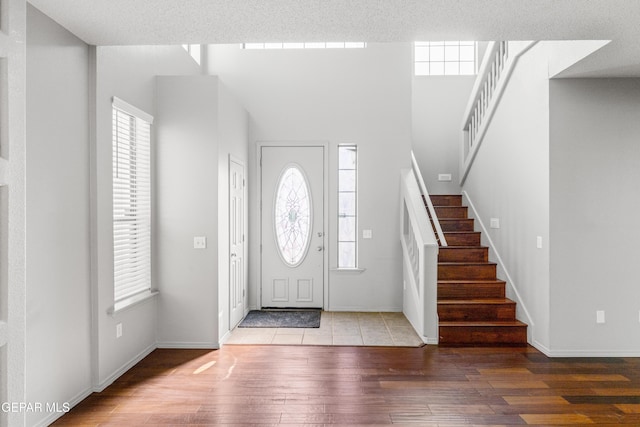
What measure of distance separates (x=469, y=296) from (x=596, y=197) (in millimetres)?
1740

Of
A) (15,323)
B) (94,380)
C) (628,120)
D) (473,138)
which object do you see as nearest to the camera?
(15,323)

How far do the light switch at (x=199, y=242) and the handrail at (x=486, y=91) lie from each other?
3.91 metres

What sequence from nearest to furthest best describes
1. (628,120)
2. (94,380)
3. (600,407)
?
1. (600,407)
2. (94,380)
3. (628,120)

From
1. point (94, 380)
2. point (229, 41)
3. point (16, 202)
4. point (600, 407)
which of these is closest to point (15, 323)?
point (16, 202)

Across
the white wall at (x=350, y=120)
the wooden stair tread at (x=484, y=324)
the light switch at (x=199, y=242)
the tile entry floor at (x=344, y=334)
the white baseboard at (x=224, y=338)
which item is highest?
the white wall at (x=350, y=120)

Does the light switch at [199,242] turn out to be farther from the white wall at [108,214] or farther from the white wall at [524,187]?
the white wall at [524,187]

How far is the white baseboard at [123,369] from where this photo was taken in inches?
143

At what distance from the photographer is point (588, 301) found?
14.7ft

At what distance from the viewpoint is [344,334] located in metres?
5.25

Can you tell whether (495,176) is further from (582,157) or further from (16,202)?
(16,202)

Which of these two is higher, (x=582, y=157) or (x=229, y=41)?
(x=229, y=41)

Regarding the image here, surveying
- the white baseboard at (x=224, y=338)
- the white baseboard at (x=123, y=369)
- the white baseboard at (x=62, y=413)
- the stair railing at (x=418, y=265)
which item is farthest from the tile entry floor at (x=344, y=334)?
the white baseboard at (x=62, y=413)

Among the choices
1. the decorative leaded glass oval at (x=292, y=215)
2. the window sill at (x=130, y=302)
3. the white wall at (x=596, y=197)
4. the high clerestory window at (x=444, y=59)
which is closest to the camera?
the window sill at (x=130, y=302)

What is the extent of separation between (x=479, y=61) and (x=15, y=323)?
7149 millimetres
